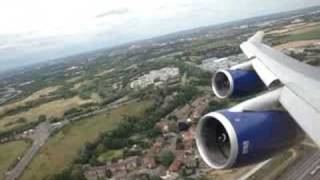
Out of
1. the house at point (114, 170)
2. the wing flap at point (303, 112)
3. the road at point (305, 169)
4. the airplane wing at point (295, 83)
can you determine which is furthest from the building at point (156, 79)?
the wing flap at point (303, 112)

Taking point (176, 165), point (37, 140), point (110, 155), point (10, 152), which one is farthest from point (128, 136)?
point (10, 152)

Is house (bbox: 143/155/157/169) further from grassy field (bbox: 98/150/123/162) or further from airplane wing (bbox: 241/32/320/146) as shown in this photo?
airplane wing (bbox: 241/32/320/146)

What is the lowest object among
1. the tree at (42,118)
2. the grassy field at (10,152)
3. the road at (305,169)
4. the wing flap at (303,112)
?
the grassy field at (10,152)

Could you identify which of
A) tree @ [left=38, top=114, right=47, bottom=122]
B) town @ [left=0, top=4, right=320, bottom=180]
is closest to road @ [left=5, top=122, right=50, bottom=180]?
town @ [left=0, top=4, right=320, bottom=180]

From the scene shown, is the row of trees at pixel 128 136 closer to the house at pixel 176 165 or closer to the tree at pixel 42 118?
the house at pixel 176 165

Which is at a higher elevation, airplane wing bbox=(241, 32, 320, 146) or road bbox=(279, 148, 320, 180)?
airplane wing bbox=(241, 32, 320, 146)

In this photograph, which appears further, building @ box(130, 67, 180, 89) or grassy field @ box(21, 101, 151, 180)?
building @ box(130, 67, 180, 89)

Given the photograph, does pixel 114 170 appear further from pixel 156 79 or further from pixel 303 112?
pixel 156 79
